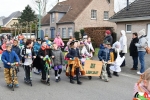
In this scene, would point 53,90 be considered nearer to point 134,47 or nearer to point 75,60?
point 75,60

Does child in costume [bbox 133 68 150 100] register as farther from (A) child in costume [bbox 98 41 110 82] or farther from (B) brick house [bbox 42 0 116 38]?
(B) brick house [bbox 42 0 116 38]

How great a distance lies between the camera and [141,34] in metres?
10.5

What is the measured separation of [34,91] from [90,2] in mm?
30636

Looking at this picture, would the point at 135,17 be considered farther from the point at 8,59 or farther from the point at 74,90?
the point at 8,59

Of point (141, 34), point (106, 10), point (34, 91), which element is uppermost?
point (106, 10)

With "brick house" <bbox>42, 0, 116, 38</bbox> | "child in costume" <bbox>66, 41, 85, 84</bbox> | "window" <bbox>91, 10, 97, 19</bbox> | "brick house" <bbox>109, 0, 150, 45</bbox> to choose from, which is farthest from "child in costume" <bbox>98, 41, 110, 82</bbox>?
"window" <bbox>91, 10, 97, 19</bbox>

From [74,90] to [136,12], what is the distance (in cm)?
1551

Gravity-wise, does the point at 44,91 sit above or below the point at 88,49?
below

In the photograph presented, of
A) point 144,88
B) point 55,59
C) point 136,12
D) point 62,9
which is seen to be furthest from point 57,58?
point 62,9

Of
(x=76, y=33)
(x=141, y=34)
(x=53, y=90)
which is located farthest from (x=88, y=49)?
(x=76, y=33)

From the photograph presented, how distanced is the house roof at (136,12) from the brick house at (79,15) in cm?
1296

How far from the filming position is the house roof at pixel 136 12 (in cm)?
2039

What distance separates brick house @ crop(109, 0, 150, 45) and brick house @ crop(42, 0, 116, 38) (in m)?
12.9

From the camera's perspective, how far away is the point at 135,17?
69.0 feet
